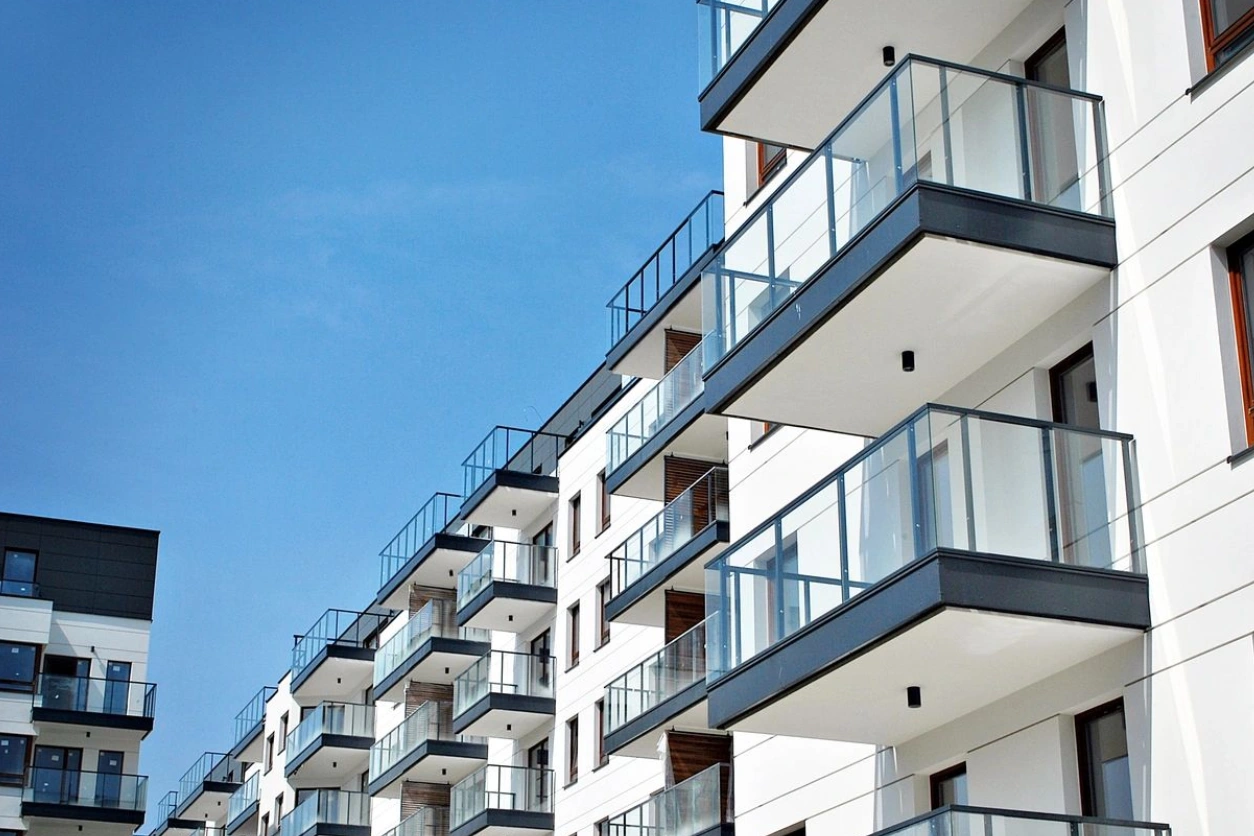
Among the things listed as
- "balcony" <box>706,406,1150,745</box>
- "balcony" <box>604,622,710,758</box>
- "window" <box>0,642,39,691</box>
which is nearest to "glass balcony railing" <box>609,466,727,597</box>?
"balcony" <box>604,622,710,758</box>

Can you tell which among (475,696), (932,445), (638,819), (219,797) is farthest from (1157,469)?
(219,797)

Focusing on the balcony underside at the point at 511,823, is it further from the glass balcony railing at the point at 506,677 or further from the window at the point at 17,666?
the window at the point at 17,666

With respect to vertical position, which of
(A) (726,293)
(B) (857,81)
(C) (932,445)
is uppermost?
(B) (857,81)

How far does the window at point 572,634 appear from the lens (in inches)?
1411

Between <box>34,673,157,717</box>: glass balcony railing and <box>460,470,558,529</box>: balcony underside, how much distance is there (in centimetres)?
1403

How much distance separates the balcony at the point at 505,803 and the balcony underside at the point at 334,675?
13.5 m

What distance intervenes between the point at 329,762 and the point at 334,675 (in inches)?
101

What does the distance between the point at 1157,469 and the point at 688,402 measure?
16.2 metres

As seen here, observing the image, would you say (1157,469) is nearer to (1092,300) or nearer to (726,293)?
(1092,300)

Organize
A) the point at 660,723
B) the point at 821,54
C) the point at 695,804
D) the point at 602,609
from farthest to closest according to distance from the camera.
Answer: the point at 602,609
the point at 660,723
the point at 695,804
the point at 821,54

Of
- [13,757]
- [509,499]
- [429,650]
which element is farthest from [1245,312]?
[13,757]

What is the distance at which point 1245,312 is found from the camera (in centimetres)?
1198

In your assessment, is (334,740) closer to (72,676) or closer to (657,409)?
(72,676)

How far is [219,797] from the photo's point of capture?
213ft
